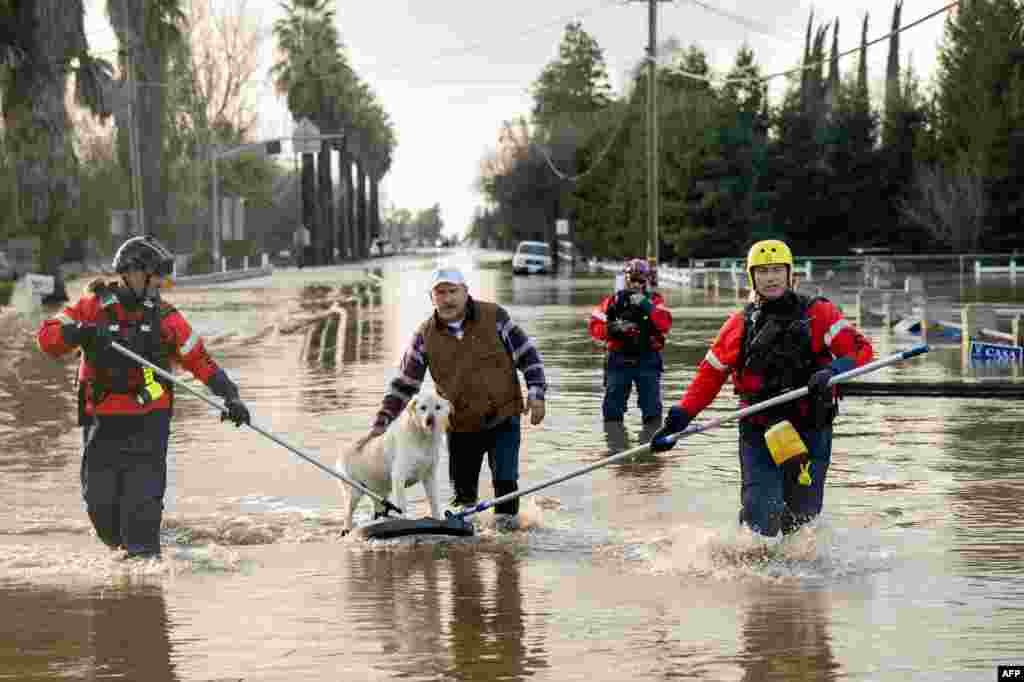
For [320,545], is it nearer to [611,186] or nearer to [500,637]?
[500,637]

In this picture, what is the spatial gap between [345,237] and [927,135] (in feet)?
239

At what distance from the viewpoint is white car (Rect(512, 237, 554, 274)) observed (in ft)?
299

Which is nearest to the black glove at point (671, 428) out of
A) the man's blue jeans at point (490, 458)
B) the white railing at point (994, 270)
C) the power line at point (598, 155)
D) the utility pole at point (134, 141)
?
the man's blue jeans at point (490, 458)

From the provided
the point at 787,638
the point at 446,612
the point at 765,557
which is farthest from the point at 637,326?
the point at 787,638

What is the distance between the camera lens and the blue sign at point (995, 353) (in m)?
24.7

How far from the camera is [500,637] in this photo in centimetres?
845

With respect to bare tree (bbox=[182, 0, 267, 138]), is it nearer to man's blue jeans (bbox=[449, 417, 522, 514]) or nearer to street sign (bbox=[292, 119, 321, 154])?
street sign (bbox=[292, 119, 321, 154])

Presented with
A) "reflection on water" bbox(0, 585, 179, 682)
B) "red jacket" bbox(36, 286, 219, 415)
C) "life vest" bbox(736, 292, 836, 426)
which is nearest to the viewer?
"reflection on water" bbox(0, 585, 179, 682)

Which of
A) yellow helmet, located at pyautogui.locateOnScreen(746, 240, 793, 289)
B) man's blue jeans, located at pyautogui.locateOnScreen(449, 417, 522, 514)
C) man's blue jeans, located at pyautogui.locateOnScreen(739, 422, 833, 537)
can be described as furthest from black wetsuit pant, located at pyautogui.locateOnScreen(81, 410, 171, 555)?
yellow helmet, located at pyautogui.locateOnScreen(746, 240, 793, 289)

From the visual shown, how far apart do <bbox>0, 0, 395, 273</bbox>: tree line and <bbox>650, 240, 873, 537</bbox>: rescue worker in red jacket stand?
1691 inches

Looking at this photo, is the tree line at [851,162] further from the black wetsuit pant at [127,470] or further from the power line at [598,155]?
the black wetsuit pant at [127,470]

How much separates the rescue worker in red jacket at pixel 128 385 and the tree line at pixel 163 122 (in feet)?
137

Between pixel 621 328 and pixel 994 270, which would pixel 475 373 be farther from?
pixel 994 270

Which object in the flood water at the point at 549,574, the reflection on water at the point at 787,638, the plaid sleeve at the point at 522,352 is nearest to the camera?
the reflection on water at the point at 787,638
